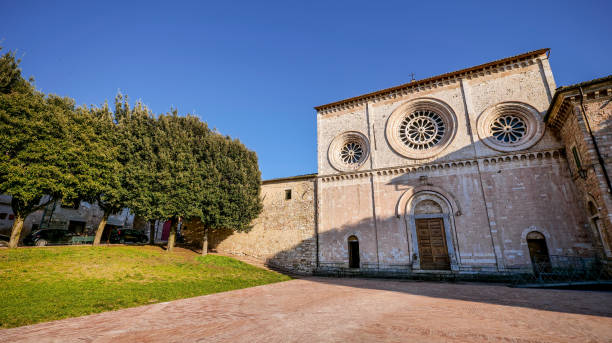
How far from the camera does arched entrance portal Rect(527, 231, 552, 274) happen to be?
12594 mm

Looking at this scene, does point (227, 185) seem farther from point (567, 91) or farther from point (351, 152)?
point (567, 91)

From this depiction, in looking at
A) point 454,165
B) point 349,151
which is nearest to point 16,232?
point 349,151

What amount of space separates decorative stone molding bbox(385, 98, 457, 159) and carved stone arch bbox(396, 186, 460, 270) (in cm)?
267

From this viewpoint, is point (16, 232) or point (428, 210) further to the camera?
point (428, 210)

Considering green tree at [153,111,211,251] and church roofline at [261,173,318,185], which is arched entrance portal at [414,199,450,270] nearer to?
church roofline at [261,173,318,185]

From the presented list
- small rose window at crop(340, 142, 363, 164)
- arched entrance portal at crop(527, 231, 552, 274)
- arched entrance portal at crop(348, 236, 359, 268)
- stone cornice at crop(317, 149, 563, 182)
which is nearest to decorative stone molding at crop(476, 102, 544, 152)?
stone cornice at crop(317, 149, 563, 182)

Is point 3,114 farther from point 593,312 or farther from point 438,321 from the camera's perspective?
point 593,312

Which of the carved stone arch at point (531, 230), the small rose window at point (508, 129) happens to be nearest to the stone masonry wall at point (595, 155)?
the carved stone arch at point (531, 230)

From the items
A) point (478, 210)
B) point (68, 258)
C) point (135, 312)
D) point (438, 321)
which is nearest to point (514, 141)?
point (478, 210)

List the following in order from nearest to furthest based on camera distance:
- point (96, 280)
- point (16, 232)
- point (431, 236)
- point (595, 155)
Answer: point (96, 280) < point (595, 155) < point (16, 232) < point (431, 236)

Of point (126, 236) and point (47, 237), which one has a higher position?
point (126, 236)

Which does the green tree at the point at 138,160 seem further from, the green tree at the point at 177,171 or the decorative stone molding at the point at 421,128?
the decorative stone molding at the point at 421,128

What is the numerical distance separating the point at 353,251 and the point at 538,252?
10.5 m

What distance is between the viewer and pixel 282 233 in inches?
790
